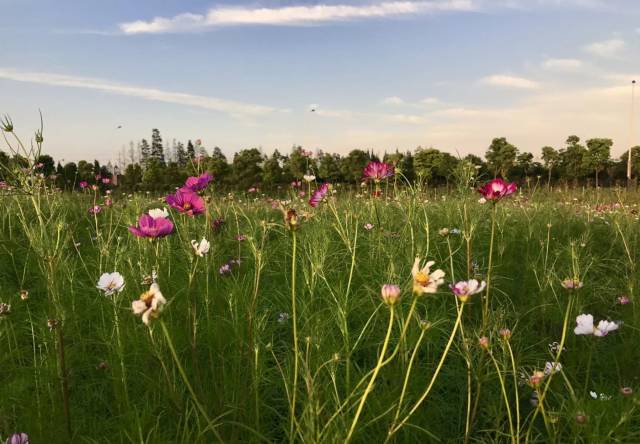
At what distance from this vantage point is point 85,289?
2.41 meters

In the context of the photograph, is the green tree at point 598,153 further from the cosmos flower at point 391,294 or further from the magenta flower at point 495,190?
the cosmos flower at point 391,294

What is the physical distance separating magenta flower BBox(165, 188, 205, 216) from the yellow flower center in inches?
36.9

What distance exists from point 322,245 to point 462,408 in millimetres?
868

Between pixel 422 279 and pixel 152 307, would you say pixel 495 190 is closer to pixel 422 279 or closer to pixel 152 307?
pixel 422 279

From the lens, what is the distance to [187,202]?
158 cm

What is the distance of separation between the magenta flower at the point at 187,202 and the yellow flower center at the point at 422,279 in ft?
3.08

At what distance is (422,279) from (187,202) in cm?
98

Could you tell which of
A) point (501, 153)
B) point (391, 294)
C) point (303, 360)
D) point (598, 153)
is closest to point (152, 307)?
point (303, 360)

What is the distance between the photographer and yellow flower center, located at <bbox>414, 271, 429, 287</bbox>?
0.84m

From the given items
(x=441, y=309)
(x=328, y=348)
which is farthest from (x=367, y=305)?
(x=328, y=348)

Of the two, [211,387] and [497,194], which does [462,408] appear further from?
[211,387]

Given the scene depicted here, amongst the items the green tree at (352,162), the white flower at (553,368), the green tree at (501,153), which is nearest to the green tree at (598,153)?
the green tree at (501,153)

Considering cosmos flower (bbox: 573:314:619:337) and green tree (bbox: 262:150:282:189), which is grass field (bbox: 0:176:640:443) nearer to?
cosmos flower (bbox: 573:314:619:337)

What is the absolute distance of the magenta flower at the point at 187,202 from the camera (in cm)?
155
